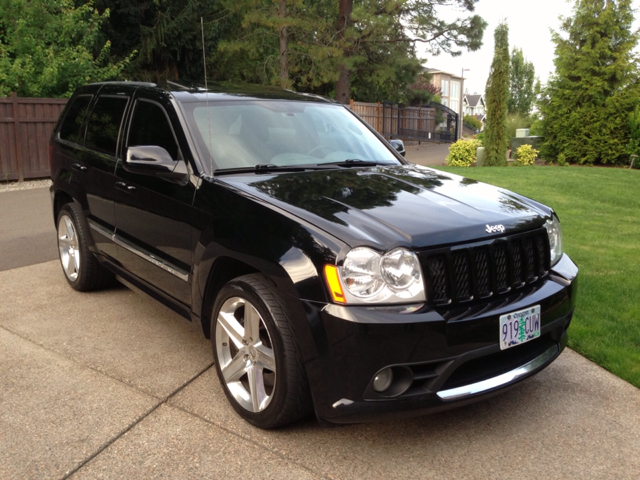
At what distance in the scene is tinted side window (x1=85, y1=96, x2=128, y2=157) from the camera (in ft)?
15.6

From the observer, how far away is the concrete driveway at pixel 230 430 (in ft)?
9.50

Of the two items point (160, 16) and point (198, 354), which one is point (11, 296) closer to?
point (198, 354)

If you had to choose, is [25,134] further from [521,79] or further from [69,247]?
[521,79]

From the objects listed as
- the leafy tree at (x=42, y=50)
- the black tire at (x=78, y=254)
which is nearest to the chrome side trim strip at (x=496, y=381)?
the black tire at (x=78, y=254)

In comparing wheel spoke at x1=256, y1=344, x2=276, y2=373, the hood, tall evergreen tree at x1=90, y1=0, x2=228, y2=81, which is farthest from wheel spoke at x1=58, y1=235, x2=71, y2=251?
tall evergreen tree at x1=90, y1=0, x2=228, y2=81

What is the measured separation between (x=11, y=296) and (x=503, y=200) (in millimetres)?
4295

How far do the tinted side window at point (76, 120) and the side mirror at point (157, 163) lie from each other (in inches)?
70.1

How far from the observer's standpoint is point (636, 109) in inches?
737

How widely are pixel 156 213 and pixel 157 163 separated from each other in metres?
0.37

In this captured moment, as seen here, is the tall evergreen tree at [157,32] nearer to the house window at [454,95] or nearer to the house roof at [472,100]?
the house window at [454,95]

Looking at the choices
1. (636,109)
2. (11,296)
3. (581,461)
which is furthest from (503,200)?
(636,109)

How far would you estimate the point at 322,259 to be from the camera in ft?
9.21

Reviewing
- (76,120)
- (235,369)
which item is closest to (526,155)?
(76,120)

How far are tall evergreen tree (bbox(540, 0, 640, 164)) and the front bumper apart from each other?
18.3 metres
